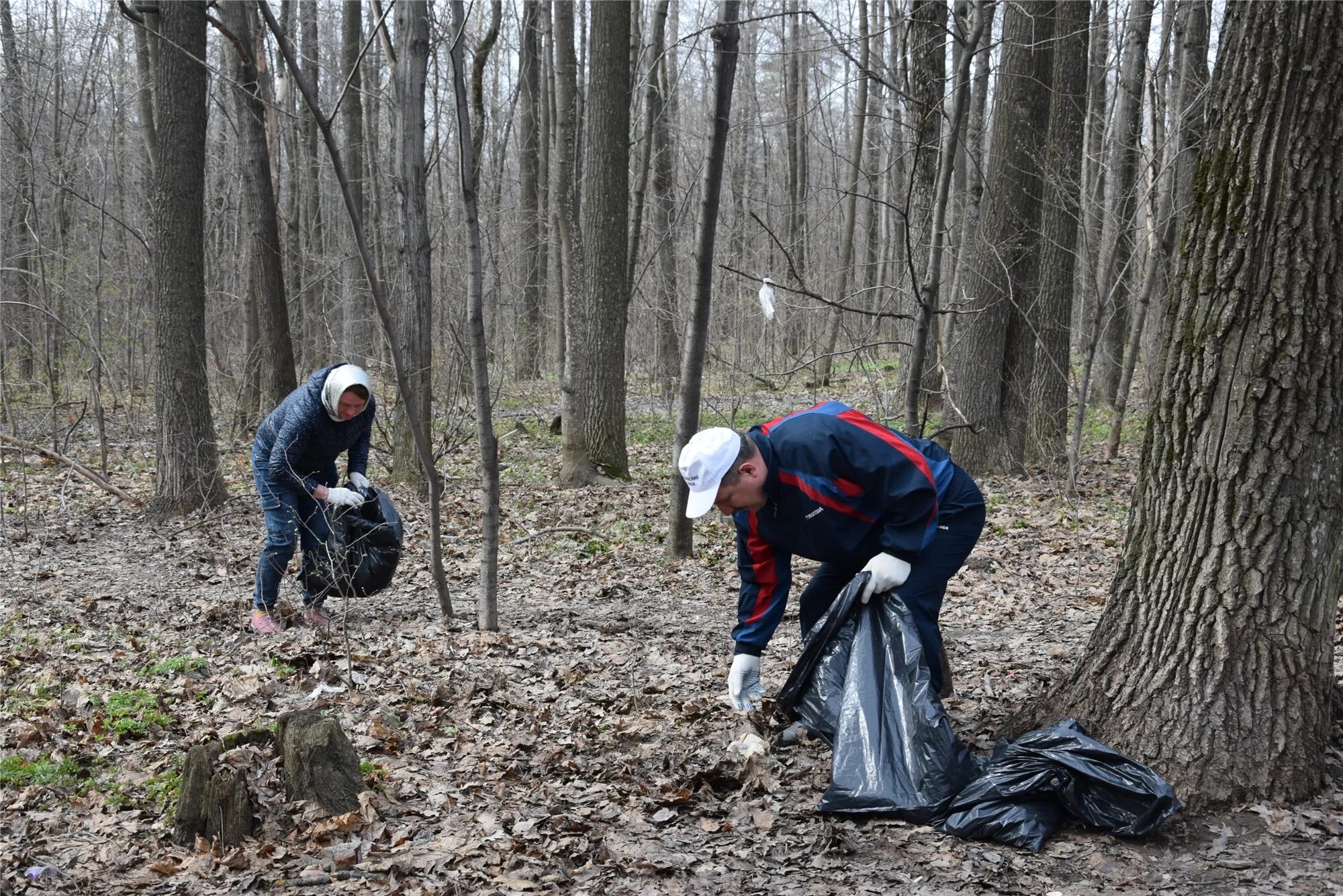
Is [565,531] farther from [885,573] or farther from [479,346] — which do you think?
[885,573]

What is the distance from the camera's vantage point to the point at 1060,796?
10.1ft

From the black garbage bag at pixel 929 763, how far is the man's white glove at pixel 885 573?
4 cm

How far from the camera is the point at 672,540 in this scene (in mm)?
7352

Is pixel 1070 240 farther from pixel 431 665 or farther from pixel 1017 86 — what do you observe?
pixel 431 665

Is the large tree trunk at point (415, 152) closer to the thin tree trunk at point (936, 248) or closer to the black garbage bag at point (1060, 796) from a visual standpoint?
the thin tree trunk at point (936, 248)

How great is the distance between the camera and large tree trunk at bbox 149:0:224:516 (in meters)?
8.52

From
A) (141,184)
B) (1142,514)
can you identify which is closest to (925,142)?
(1142,514)

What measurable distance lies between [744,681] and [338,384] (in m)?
2.67

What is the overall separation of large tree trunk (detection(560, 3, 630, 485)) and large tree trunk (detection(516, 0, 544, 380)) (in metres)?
5.88

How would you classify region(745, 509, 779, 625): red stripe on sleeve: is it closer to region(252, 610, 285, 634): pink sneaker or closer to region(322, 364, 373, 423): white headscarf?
region(322, 364, 373, 423): white headscarf

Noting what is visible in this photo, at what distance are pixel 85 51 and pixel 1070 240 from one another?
15928 mm

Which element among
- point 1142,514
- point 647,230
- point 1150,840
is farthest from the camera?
point 647,230

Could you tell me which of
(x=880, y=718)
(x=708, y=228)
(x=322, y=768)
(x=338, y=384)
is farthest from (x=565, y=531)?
(x=880, y=718)

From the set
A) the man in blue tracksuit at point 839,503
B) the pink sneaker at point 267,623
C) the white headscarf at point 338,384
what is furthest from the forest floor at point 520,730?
the white headscarf at point 338,384
